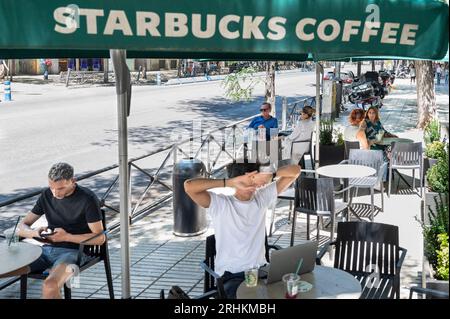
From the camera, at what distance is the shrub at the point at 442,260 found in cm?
438

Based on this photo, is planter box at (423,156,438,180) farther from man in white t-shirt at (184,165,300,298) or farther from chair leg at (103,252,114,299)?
chair leg at (103,252,114,299)

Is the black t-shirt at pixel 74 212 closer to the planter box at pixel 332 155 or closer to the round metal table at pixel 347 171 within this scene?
the round metal table at pixel 347 171

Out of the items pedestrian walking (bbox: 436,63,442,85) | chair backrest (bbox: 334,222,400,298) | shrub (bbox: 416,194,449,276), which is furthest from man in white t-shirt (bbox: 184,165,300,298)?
pedestrian walking (bbox: 436,63,442,85)

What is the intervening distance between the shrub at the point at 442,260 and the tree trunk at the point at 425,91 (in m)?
13.1

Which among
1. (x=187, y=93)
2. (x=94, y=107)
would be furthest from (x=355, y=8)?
(x=187, y=93)

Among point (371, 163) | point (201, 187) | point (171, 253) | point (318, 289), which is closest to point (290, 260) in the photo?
point (318, 289)

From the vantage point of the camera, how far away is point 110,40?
2.82 m

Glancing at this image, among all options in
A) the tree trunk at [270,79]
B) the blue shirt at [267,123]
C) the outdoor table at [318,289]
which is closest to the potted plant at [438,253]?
the outdoor table at [318,289]

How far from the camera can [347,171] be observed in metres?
7.87

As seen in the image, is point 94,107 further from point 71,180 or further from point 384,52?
point 384,52

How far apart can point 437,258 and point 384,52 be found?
2293 millimetres

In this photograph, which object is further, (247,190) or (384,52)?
(247,190)

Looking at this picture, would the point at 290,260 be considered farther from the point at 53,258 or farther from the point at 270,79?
the point at 270,79
